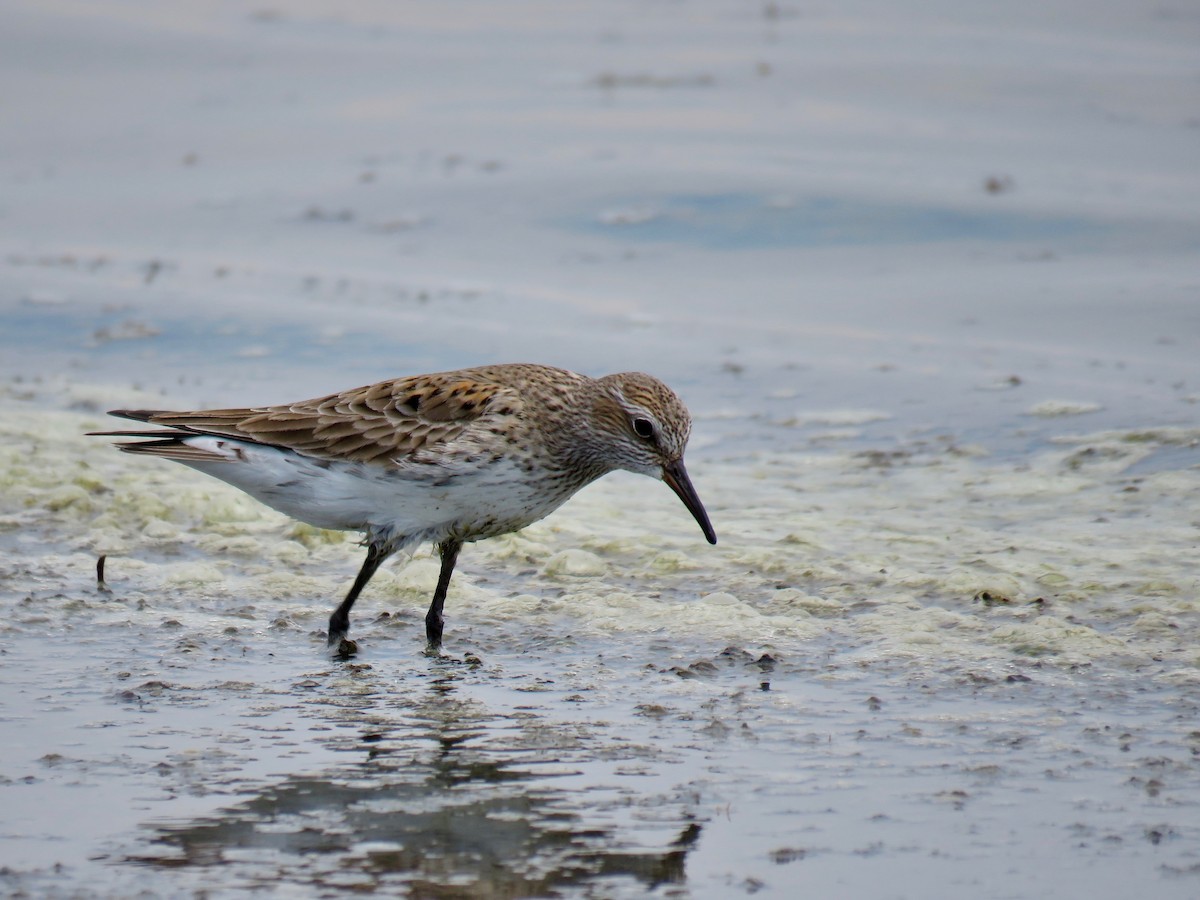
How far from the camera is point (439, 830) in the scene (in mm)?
4449

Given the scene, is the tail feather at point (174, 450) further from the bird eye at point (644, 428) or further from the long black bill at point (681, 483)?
the long black bill at point (681, 483)

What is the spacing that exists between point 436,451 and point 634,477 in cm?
324

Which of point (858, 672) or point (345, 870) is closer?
point (345, 870)

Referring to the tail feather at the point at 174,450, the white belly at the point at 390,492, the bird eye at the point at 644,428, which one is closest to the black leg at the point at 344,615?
the white belly at the point at 390,492

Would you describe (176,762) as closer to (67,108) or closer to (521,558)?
(521,558)

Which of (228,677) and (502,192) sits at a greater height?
(502,192)

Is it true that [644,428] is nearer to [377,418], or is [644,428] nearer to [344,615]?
[377,418]

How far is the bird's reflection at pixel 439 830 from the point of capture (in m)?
4.14

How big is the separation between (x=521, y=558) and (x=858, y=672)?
2.21 m

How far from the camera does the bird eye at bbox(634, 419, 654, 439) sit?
6.77m

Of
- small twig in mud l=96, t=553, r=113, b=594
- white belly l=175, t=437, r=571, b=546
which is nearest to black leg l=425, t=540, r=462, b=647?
white belly l=175, t=437, r=571, b=546

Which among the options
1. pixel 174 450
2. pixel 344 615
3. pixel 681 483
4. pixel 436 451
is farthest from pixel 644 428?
pixel 174 450

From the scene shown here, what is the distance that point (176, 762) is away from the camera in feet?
16.2

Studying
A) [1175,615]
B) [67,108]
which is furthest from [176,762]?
[67,108]
